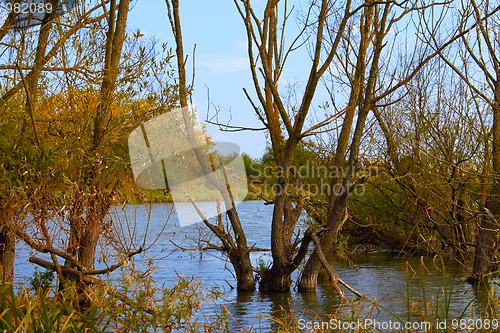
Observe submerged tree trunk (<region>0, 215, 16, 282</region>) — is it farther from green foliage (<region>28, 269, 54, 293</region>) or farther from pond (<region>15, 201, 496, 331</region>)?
green foliage (<region>28, 269, 54, 293</region>)

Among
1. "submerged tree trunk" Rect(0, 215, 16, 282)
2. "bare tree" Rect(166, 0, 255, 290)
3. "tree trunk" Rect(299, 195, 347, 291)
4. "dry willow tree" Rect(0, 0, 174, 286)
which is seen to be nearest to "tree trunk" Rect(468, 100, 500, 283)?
"tree trunk" Rect(299, 195, 347, 291)

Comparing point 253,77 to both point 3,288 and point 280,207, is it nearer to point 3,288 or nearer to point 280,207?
point 280,207

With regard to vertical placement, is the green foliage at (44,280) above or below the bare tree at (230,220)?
below

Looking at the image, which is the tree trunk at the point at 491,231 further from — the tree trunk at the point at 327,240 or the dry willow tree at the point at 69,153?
the dry willow tree at the point at 69,153

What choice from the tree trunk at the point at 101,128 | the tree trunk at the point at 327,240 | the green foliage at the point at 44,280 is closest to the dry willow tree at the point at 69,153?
the tree trunk at the point at 101,128

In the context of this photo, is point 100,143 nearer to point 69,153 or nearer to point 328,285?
point 69,153
